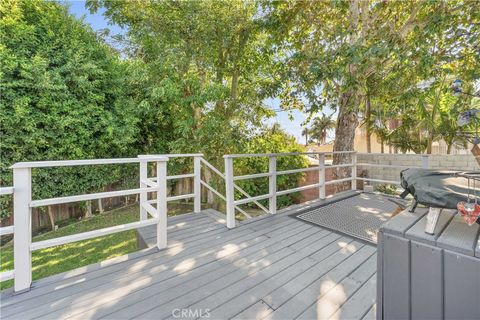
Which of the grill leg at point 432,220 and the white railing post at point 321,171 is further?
the white railing post at point 321,171

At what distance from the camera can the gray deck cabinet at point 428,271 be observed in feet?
3.89

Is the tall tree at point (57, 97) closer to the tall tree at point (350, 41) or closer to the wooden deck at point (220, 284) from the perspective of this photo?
the wooden deck at point (220, 284)

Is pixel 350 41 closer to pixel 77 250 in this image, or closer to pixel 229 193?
pixel 229 193

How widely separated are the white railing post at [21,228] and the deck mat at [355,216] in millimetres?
3174

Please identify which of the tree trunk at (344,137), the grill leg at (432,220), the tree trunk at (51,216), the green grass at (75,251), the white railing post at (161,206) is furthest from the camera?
the tree trunk at (344,137)

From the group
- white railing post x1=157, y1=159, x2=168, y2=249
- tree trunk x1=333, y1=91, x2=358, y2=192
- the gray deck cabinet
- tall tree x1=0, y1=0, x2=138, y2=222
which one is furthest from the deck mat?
tall tree x1=0, y1=0, x2=138, y2=222

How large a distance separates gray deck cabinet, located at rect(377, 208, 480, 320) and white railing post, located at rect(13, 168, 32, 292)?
2.56 meters

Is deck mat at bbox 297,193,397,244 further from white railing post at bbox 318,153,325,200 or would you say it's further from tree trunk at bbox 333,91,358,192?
tree trunk at bbox 333,91,358,192

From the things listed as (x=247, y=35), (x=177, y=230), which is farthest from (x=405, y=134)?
(x=177, y=230)

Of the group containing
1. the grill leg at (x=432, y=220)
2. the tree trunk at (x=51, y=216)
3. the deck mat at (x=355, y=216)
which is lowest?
the tree trunk at (x=51, y=216)

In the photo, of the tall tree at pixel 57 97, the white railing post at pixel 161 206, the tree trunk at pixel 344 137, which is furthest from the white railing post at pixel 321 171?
the tall tree at pixel 57 97

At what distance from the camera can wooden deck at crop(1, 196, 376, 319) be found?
5.67 feet

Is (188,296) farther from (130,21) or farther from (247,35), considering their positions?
(130,21)

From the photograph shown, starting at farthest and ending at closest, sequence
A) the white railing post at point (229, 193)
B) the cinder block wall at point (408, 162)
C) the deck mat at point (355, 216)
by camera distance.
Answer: the cinder block wall at point (408, 162), the white railing post at point (229, 193), the deck mat at point (355, 216)
